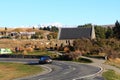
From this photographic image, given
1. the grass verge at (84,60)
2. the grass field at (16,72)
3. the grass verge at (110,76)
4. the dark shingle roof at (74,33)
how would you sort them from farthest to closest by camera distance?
the dark shingle roof at (74,33) < the grass verge at (84,60) < the grass field at (16,72) < the grass verge at (110,76)

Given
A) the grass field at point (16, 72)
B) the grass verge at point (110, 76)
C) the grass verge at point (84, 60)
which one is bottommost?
the grass verge at point (110, 76)

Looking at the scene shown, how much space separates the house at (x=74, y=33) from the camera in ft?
440

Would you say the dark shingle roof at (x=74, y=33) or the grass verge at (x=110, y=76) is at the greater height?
the dark shingle roof at (x=74, y=33)

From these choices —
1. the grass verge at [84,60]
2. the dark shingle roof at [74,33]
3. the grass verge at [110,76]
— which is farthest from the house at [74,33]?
the grass verge at [110,76]

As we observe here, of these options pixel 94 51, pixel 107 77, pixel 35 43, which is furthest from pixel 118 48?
pixel 35 43

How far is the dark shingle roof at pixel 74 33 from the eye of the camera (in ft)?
444

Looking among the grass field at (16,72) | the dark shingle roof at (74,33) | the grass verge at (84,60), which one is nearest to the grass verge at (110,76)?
the grass field at (16,72)

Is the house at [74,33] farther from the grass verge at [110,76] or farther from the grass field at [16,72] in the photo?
the grass verge at [110,76]

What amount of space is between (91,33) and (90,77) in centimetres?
8385

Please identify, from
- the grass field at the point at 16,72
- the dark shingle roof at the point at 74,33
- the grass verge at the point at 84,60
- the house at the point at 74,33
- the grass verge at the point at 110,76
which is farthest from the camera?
the dark shingle roof at the point at 74,33

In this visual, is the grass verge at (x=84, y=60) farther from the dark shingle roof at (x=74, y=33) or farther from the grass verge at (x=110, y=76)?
the dark shingle roof at (x=74, y=33)

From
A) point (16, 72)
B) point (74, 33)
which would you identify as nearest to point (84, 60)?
point (16, 72)

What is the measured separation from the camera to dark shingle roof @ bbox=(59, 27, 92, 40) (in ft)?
444

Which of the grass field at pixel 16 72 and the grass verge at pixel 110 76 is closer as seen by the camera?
the grass verge at pixel 110 76
